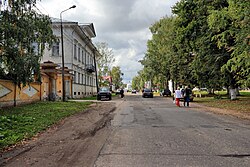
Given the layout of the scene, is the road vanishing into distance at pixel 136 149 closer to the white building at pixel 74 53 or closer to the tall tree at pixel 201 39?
the tall tree at pixel 201 39

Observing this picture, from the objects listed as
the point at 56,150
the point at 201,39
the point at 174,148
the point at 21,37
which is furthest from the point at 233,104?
the point at 56,150

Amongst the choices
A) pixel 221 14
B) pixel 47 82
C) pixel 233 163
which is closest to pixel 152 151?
pixel 233 163

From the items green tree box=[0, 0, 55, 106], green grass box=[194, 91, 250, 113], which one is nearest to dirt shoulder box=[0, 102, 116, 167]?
green tree box=[0, 0, 55, 106]

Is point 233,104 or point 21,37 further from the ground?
point 21,37

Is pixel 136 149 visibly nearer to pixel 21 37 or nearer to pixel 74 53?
pixel 21 37

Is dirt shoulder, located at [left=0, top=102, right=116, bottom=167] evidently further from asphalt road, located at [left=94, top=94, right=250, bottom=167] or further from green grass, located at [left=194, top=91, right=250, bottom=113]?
green grass, located at [left=194, top=91, right=250, bottom=113]

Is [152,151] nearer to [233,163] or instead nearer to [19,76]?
[233,163]

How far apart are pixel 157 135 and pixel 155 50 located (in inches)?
1807

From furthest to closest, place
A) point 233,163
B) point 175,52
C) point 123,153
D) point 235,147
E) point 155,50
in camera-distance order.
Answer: point 155,50 → point 175,52 → point 235,147 → point 123,153 → point 233,163

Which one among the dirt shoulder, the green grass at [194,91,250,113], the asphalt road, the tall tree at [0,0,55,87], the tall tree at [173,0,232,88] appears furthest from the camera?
the tall tree at [173,0,232,88]

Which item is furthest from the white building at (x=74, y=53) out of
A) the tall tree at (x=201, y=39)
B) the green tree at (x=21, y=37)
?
the green tree at (x=21, y=37)

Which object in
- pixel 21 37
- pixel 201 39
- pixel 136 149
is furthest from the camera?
pixel 201 39

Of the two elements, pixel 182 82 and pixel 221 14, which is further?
pixel 182 82

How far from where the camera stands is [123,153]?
6.51m
